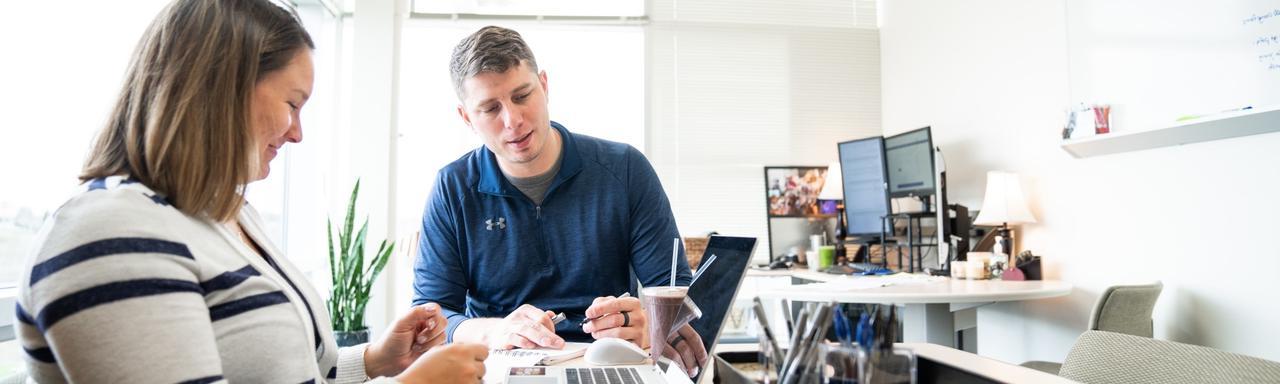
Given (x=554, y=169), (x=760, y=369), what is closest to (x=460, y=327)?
(x=554, y=169)

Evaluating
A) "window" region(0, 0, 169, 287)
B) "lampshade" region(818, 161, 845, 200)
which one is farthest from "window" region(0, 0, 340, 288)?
"lampshade" region(818, 161, 845, 200)

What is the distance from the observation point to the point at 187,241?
0.80 m

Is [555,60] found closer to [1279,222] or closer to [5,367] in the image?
[5,367]

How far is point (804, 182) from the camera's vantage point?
4633 mm

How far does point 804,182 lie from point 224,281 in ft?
13.5

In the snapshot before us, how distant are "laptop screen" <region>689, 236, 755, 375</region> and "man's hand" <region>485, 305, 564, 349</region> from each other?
411 mm

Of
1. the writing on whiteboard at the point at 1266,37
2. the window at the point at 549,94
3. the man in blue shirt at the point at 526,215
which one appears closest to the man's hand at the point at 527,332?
the man in blue shirt at the point at 526,215

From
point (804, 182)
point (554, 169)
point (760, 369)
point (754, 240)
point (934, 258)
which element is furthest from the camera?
point (804, 182)

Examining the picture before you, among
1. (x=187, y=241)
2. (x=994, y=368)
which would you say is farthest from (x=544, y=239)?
(x=994, y=368)

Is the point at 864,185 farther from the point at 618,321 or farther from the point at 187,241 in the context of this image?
the point at 187,241

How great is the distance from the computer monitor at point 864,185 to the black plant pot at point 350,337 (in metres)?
2.71

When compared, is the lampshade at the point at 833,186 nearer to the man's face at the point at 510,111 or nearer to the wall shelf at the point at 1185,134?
the wall shelf at the point at 1185,134

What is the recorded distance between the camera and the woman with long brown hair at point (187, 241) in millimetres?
694

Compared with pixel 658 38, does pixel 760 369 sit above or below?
below
